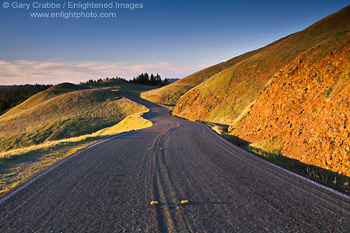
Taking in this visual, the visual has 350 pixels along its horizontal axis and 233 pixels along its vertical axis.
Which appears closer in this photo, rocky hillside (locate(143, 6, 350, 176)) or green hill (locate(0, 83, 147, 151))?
rocky hillside (locate(143, 6, 350, 176))

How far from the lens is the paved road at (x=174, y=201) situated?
278cm

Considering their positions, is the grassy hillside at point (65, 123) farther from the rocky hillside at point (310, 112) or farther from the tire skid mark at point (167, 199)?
the rocky hillside at point (310, 112)

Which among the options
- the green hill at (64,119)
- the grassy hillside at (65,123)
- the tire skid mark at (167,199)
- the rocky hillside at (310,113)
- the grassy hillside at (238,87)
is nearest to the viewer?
the tire skid mark at (167,199)

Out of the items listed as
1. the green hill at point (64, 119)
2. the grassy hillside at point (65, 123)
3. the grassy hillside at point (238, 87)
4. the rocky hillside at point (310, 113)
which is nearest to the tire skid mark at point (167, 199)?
the grassy hillside at point (65, 123)

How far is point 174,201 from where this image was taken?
3463mm

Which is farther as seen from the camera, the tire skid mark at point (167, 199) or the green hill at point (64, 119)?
the green hill at point (64, 119)

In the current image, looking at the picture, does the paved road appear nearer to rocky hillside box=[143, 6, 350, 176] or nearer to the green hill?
rocky hillside box=[143, 6, 350, 176]

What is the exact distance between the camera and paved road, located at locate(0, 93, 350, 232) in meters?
2.78

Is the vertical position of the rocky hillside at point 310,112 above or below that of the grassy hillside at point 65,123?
above

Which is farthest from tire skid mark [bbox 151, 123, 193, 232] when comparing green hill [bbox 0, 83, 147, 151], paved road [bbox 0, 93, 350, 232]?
green hill [bbox 0, 83, 147, 151]

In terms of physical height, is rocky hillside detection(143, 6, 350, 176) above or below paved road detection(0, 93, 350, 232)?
above

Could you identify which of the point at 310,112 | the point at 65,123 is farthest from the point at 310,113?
the point at 65,123

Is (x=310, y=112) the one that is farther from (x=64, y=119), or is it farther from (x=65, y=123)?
(x=64, y=119)

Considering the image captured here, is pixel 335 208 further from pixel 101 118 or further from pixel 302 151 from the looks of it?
pixel 101 118
